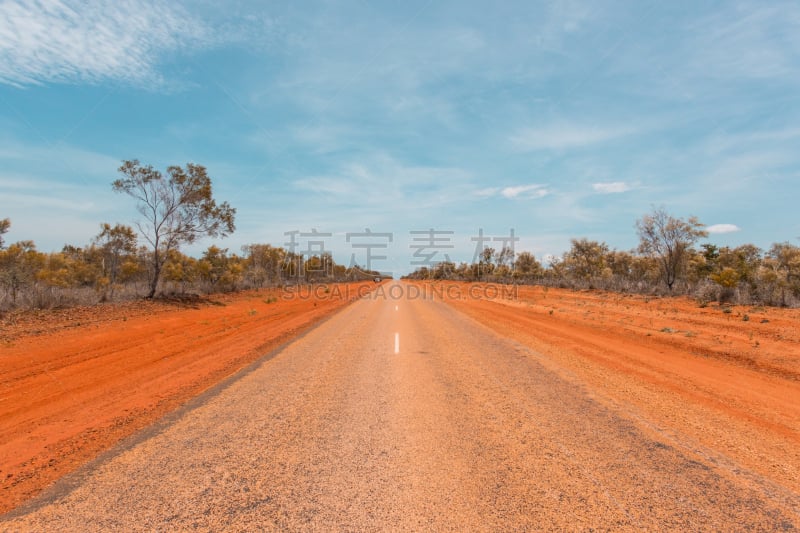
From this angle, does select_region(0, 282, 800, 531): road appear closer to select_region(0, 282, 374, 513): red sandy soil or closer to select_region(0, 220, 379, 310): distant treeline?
select_region(0, 282, 374, 513): red sandy soil

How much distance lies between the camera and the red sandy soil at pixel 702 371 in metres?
4.61

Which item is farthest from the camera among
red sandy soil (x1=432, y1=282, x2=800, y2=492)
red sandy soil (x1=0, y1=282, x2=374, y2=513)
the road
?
red sandy soil (x1=432, y1=282, x2=800, y2=492)

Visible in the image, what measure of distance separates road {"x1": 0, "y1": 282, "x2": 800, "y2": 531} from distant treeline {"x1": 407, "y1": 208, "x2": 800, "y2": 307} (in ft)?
66.9

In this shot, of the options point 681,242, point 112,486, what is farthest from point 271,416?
point 681,242

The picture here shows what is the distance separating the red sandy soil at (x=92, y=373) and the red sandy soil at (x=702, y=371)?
7.28m

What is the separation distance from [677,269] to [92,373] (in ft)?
124

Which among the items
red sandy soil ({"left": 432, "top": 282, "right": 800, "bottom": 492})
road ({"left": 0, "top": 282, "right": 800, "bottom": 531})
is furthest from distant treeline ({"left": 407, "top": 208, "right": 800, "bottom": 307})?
road ({"left": 0, "top": 282, "right": 800, "bottom": 531})

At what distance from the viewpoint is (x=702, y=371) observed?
834 cm

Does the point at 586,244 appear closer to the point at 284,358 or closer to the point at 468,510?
the point at 284,358

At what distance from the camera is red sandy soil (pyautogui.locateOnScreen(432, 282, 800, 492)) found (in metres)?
4.61

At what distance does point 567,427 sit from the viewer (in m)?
4.98

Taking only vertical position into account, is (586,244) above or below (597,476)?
above

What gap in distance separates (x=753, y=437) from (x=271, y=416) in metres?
6.35

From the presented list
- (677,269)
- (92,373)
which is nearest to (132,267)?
(92,373)
